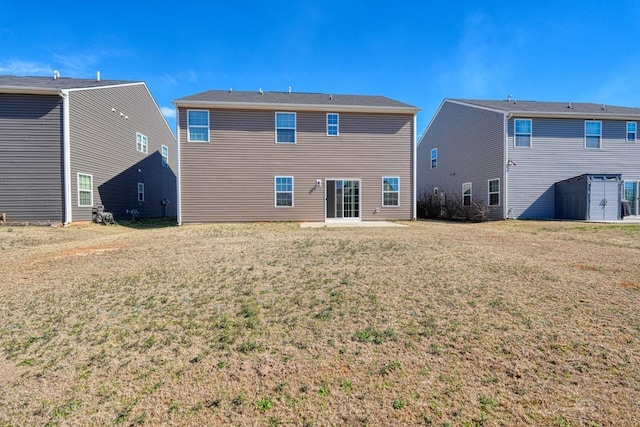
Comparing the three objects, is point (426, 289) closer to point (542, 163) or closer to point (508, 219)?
point (508, 219)

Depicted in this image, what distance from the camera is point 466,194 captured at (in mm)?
17703

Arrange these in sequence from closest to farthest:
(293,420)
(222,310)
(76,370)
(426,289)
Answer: (293,420), (76,370), (222,310), (426,289)

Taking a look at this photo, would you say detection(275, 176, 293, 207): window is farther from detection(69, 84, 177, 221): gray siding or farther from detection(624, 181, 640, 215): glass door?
detection(624, 181, 640, 215): glass door

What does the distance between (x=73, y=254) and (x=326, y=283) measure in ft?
18.8

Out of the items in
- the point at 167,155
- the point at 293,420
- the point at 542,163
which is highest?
the point at 167,155

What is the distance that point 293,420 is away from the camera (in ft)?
6.10

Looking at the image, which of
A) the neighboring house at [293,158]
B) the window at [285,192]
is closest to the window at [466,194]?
the neighboring house at [293,158]

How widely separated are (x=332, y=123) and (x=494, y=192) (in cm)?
906

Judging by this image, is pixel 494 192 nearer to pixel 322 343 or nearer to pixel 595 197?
pixel 595 197

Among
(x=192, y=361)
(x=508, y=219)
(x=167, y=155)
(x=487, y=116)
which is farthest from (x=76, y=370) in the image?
(x=167, y=155)

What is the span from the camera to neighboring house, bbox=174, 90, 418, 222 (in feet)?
43.4

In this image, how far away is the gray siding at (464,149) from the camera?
15289mm

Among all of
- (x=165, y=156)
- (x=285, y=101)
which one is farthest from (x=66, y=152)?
(x=165, y=156)

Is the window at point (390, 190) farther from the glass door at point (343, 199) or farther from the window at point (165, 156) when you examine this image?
the window at point (165, 156)
